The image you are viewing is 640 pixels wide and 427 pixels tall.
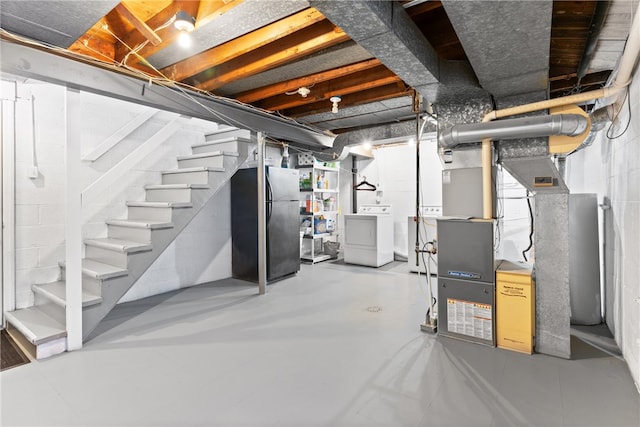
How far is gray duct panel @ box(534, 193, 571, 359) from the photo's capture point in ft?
7.99

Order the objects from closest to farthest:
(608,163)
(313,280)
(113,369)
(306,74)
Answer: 1. (113,369)
2. (608,163)
3. (306,74)
4. (313,280)

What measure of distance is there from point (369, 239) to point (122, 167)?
3.96 m

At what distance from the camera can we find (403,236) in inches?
252

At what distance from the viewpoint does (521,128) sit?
242 cm

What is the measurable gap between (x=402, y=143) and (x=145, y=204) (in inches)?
188

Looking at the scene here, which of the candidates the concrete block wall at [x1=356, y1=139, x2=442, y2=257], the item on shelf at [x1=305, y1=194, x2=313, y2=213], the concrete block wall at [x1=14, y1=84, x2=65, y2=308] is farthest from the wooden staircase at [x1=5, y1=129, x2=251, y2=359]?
the concrete block wall at [x1=356, y1=139, x2=442, y2=257]

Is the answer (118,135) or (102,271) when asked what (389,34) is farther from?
(118,135)

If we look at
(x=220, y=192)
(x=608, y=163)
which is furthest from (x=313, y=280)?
(x=608, y=163)

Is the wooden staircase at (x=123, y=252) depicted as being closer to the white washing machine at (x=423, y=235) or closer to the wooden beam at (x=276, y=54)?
the wooden beam at (x=276, y=54)

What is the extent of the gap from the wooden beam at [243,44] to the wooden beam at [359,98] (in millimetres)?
1503

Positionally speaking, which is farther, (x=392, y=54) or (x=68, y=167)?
(x=68, y=167)

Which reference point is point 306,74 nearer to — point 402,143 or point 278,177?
point 278,177

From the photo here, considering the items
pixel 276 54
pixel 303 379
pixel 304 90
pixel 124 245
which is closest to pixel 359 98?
pixel 304 90

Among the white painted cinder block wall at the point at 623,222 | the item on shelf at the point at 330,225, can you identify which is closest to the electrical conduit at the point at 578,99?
the white painted cinder block wall at the point at 623,222
